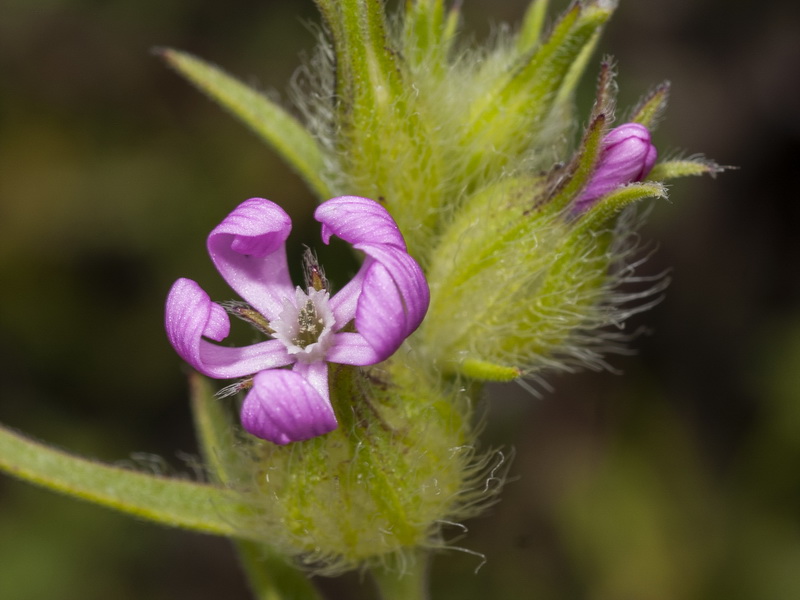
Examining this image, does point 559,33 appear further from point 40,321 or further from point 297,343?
point 40,321

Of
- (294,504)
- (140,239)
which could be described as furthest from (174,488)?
(140,239)

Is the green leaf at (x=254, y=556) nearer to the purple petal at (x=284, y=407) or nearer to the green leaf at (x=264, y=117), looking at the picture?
the green leaf at (x=264, y=117)

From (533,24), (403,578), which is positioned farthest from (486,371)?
(533,24)

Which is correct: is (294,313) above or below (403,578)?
above

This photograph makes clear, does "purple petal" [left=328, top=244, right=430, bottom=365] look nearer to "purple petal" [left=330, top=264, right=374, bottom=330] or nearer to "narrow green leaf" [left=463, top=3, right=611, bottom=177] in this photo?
"purple petal" [left=330, top=264, right=374, bottom=330]

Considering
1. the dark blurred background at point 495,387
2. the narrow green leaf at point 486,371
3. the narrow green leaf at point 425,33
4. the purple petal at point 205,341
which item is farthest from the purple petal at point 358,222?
the dark blurred background at point 495,387

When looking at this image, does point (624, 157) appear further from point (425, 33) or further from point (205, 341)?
point (205, 341)

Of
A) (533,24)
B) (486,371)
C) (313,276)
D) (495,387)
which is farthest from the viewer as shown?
(495,387)
